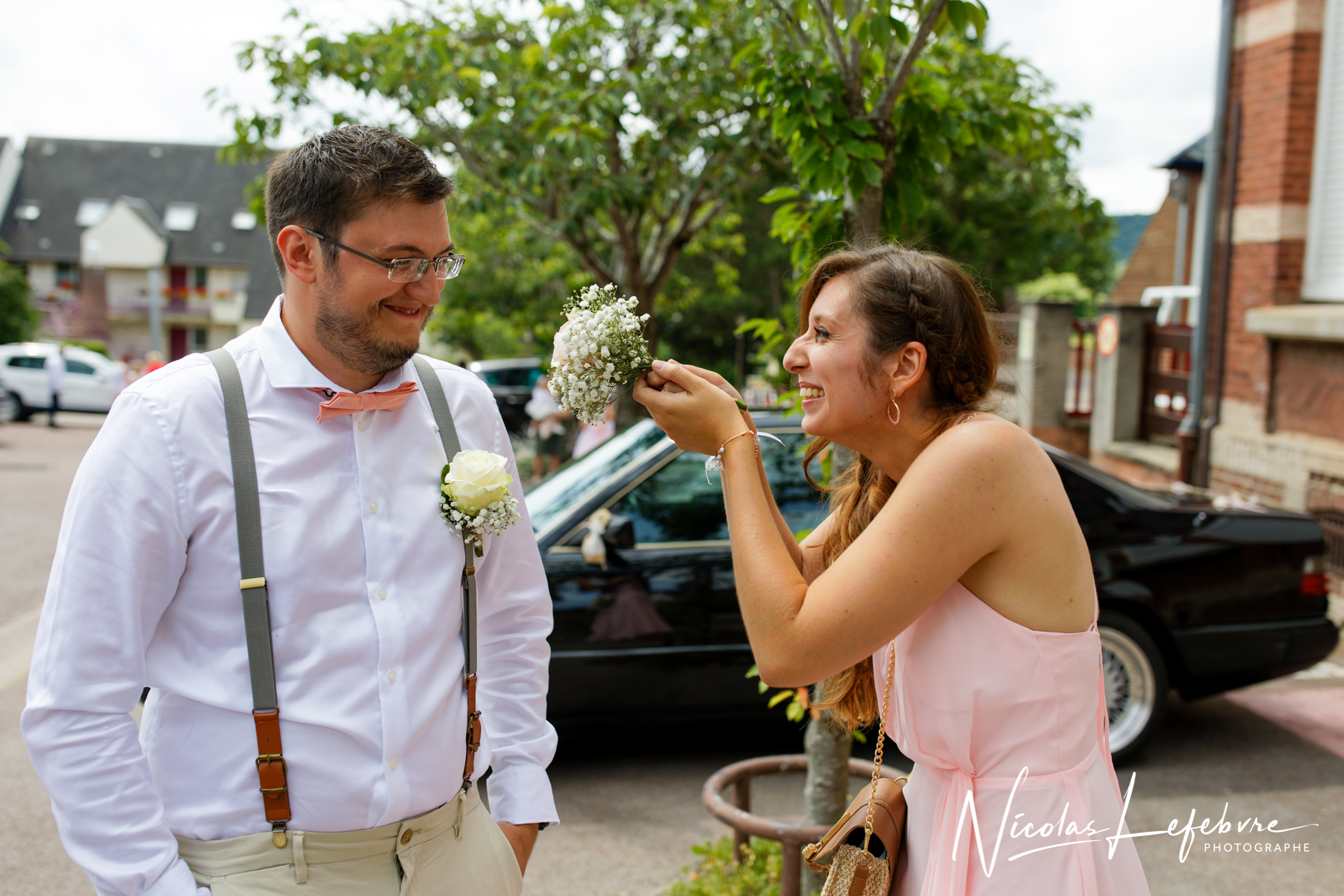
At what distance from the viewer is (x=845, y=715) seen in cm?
237

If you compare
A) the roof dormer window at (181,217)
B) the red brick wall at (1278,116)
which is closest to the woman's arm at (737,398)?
the red brick wall at (1278,116)

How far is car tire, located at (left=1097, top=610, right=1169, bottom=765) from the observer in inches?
195

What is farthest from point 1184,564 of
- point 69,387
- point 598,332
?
point 69,387

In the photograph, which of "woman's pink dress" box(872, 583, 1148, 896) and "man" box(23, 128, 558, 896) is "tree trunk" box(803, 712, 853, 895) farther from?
"man" box(23, 128, 558, 896)

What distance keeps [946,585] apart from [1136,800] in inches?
142

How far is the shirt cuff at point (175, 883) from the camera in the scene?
167 centimetres

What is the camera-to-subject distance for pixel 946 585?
5.90 ft

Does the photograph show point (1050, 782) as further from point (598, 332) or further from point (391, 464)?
point (391, 464)

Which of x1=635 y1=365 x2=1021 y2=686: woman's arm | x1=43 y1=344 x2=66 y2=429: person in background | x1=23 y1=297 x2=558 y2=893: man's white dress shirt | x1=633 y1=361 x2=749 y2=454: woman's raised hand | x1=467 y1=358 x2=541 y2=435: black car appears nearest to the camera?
x1=23 y1=297 x2=558 y2=893: man's white dress shirt

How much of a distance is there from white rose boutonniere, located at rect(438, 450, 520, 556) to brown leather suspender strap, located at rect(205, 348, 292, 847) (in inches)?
13.9

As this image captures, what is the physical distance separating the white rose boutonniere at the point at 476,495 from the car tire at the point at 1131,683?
382cm

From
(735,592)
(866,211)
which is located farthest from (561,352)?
(735,592)

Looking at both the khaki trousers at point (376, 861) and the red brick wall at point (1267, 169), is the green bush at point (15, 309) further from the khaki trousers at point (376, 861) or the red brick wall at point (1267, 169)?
the khaki trousers at point (376, 861)

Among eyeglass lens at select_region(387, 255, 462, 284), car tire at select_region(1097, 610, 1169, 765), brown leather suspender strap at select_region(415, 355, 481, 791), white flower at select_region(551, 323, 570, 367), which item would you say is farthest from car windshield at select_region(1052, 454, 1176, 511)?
eyeglass lens at select_region(387, 255, 462, 284)
